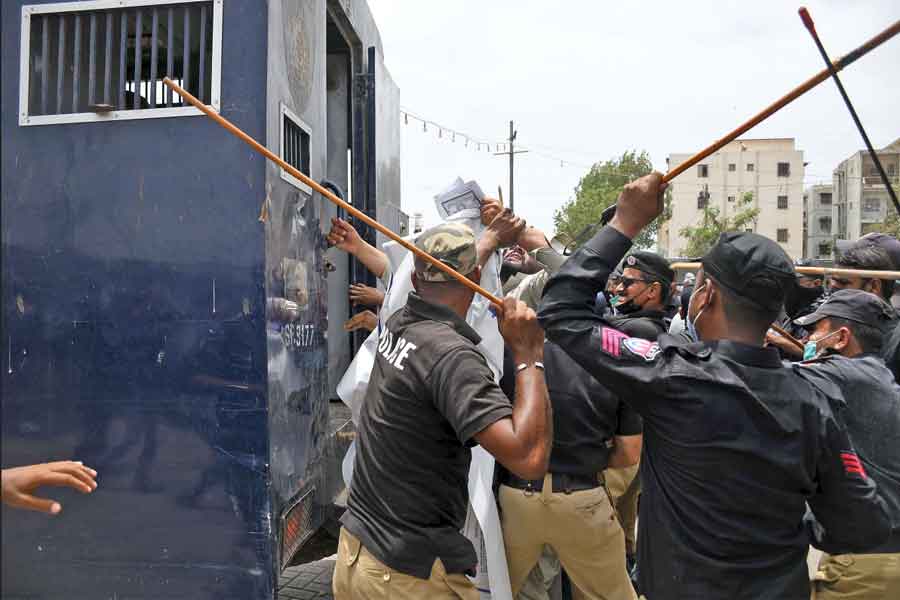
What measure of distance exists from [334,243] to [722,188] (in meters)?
56.2

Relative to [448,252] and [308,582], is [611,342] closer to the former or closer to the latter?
[448,252]

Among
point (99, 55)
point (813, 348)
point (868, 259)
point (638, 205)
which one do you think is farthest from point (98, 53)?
point (868, 259)

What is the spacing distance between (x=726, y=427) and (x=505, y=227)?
1.53 m

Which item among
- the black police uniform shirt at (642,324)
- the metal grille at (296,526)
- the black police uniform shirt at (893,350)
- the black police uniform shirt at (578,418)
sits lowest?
the metal grille at (296,526)

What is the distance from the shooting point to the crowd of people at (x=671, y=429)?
169cm

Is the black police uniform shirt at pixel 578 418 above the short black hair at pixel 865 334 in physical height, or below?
below

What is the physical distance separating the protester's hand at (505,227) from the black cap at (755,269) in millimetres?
1300

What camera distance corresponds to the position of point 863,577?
7.21ft

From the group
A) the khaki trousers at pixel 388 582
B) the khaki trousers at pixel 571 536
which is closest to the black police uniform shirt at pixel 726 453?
the khaki trousers at pixel 388 582

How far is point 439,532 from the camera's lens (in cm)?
196

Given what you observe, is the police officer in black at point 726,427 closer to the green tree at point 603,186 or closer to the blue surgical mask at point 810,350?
the blue surgical mask at point 810,350

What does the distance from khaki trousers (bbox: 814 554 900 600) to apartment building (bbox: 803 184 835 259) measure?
6099cm

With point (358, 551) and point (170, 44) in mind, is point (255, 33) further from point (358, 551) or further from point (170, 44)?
point (358, 551)

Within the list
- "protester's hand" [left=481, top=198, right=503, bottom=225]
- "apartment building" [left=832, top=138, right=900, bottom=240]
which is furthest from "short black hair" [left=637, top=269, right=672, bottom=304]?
"apartment building" [left=832, top=138, right=900, bottom=240]
